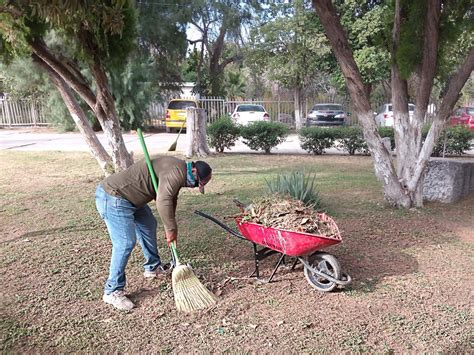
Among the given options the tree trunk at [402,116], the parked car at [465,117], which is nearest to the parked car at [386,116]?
the parked car at [465,117]

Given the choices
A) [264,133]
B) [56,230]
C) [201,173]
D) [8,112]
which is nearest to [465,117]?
[264,133]

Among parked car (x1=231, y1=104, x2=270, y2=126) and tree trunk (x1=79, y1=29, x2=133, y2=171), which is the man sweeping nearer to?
tree trunk (x1=79, y1=29, x2=133, y2=171)

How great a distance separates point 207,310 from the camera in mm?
3455

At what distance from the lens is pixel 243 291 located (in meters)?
3.79

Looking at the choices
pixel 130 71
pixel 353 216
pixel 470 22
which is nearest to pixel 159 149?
pixel 130 71

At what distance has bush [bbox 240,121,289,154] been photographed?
42.0 ft

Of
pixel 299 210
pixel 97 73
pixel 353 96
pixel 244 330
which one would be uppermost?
pixel 97 73

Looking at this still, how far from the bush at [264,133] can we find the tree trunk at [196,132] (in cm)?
135

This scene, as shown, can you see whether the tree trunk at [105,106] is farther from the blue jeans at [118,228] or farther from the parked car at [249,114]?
the parked car at [249,114]

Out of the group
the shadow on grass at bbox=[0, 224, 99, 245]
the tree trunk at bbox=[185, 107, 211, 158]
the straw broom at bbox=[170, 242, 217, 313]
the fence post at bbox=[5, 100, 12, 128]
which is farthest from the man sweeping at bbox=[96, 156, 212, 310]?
the fence post at bbox=[5, 100, 12, 128]

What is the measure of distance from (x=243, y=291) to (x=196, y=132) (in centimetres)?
857

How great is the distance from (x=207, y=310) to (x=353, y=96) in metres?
3.75

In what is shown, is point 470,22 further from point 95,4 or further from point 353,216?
point 95,4

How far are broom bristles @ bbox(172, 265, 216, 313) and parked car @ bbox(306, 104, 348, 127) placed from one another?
18866mm
